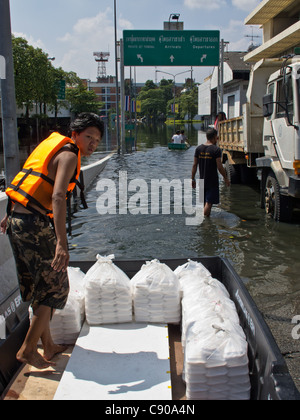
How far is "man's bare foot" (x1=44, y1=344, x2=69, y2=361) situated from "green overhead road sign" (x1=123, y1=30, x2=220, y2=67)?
69.5 ft

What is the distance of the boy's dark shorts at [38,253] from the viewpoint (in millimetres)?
2748

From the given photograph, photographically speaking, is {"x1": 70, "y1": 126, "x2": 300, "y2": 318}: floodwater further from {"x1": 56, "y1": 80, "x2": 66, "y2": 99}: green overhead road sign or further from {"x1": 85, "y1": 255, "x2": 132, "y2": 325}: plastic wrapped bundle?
{"x1": 56, "y1": 80, "x2": 66, "y2": 99}: green overhead road sign

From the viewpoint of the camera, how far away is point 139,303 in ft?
11.0

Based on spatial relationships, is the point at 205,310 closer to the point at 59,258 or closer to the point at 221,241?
the point at 59,258

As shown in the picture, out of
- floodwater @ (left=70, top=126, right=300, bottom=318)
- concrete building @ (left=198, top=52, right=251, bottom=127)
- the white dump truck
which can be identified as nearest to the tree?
concrete building @ (left=198, top=52, right=251, bottom=127)

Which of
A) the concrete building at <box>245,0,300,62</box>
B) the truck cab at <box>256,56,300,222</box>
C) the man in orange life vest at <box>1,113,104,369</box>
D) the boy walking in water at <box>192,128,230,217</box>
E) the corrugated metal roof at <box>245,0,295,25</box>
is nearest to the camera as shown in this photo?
the man in orange life vest at <box>1,113,104,369</box>

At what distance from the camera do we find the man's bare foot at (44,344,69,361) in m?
3.01

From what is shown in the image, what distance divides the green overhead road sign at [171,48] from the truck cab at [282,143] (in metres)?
15.3

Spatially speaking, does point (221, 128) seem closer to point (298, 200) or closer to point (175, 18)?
point (298, 200)

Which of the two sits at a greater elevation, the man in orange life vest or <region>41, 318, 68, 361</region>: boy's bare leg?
the man in orange life vest

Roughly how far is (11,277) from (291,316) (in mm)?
2885

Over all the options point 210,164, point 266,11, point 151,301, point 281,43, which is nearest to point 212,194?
point 210,164

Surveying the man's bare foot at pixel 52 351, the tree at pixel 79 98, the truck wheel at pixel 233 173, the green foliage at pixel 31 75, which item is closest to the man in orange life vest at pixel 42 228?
the man's bare foot at pixel 52 351

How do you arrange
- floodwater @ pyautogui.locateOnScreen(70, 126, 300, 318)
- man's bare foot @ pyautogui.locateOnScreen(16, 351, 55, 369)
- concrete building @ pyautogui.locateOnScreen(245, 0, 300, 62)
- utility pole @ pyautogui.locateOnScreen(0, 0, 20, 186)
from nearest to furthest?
man's bare foot @ pyautogui.locateOnScreen(16, 351, 55, 369) → utility pole @ pyautogui.locateOnScreen(0, 0, 20, 186) → floodwater @ pyautogui.locateOnScreen(70, 126, 300, 318) → concrete building @ pyautogui.locateOnScreen(245, 0, 300, 62)
